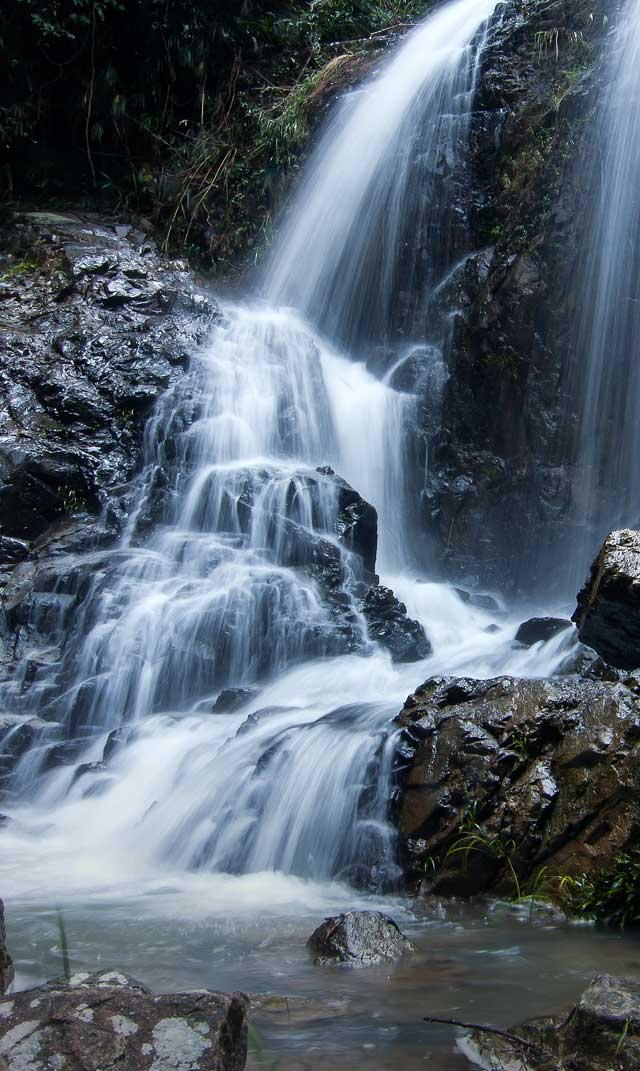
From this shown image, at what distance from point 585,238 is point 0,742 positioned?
24.5 feet

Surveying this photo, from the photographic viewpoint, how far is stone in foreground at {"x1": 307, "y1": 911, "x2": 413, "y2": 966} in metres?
3.60

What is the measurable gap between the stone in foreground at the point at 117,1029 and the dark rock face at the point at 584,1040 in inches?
29.3

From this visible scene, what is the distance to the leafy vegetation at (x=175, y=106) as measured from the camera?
1312 centimetres

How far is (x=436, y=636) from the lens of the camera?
8602 mm

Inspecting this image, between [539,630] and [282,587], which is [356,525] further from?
[539,630]

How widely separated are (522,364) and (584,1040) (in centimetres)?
827

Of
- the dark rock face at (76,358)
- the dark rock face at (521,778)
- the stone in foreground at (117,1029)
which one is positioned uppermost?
the dark rock face at (76,358)

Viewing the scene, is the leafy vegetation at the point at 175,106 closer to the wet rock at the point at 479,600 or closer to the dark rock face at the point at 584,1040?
the wet rock at the point at 479,600

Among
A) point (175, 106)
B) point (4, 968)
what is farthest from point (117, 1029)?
point (175, 106)

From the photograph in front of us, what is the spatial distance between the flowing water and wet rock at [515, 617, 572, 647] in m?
0.14

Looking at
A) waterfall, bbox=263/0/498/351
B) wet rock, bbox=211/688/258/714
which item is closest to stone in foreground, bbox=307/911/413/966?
wet rock, bbox=211/688/258/714

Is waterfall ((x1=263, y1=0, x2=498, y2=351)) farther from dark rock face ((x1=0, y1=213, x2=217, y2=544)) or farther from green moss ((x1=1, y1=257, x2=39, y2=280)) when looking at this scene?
green moss ((x1=1, y1=257, x2=39, y2=280))

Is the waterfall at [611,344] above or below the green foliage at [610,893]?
above

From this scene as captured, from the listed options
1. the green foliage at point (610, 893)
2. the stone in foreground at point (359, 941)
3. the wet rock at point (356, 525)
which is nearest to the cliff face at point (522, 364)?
the wet rock at point (356, 525)
